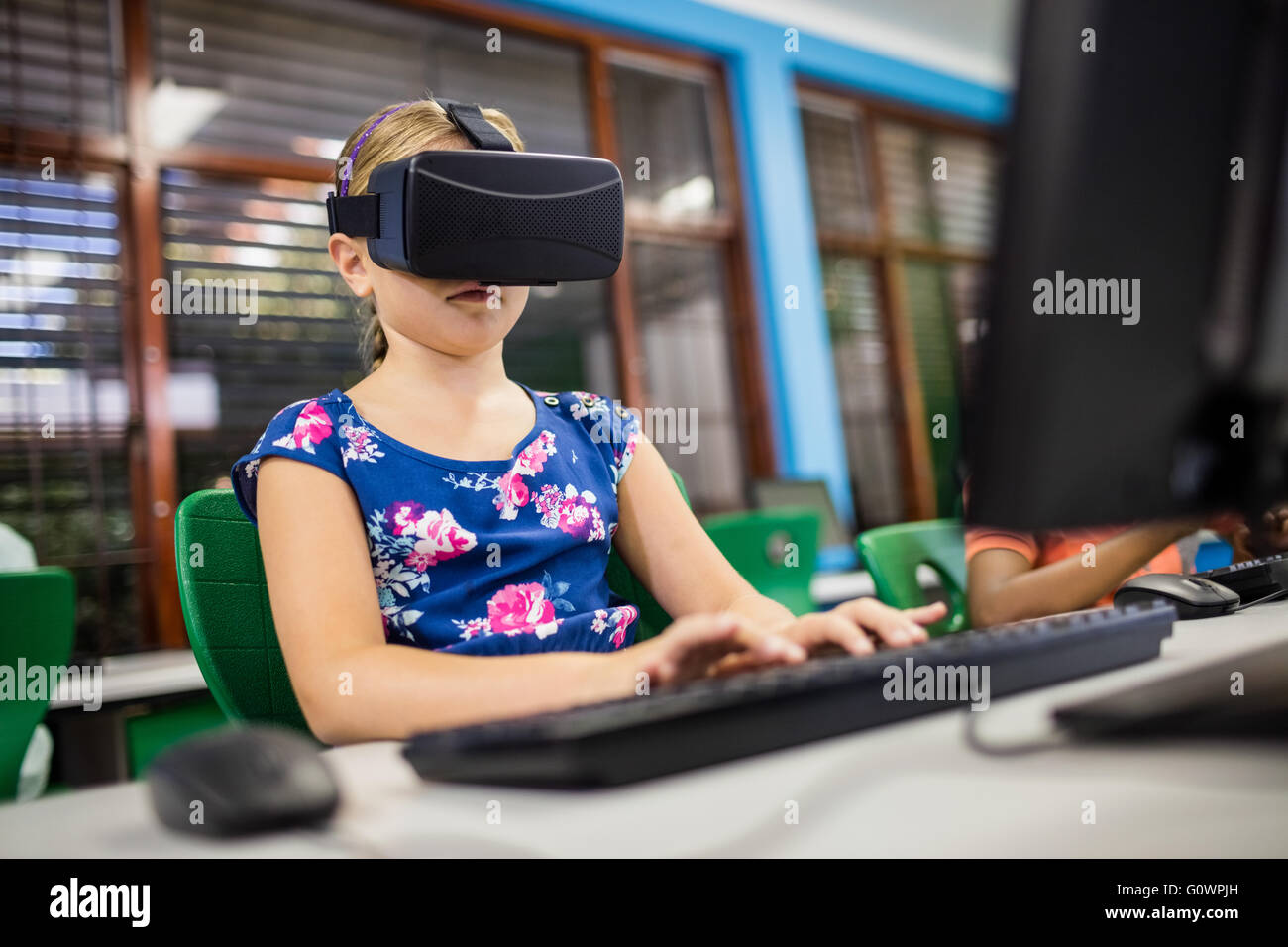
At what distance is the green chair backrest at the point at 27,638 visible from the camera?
4.62 ft

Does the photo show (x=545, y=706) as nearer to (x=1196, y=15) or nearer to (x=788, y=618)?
(x=788, y=618)

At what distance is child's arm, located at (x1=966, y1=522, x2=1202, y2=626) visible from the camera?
1.14 m

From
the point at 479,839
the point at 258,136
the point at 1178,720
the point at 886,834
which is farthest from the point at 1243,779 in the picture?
the point at 258,136

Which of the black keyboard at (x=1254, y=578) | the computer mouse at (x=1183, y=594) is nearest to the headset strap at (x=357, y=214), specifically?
the computer mouse at (x=1183, y=594)

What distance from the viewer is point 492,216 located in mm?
794

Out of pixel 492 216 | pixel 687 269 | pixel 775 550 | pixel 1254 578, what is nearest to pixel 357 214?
pixel 492 216

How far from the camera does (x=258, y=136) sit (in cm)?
351

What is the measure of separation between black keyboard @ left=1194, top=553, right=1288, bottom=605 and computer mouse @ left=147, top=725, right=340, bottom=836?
3.00 feet

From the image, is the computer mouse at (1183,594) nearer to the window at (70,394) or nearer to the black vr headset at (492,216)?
the black vr headset at (492,216)

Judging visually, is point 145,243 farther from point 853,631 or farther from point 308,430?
point 853,631

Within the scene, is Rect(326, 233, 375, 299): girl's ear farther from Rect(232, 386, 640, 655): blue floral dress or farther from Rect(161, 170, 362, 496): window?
Rect(161, 170, 362, 496): window

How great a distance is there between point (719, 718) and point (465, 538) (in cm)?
50
